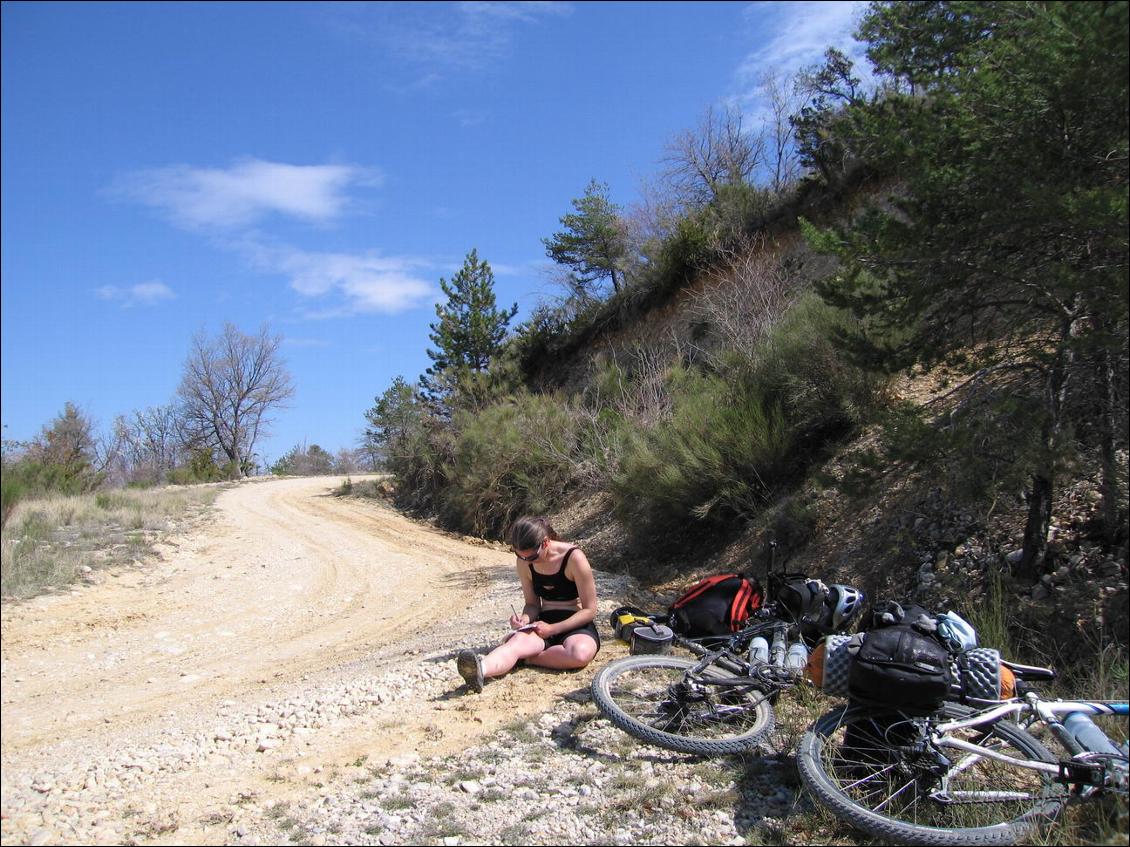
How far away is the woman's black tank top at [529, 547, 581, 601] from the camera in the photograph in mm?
5781

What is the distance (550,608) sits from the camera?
19.3 feet

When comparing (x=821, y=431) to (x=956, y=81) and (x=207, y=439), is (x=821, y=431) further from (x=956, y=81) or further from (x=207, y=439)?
(x=207, y=439)

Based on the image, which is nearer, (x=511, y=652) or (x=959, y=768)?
(x=959, y=768)

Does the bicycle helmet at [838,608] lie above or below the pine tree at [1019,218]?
below

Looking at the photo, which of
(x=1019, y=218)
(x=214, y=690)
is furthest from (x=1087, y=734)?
(x=214, y=690)

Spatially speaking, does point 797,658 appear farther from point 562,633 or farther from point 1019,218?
point 1019,218

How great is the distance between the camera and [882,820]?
10.4 feet

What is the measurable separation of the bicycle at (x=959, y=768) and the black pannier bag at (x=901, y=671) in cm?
11

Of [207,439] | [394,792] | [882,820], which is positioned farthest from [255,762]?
[207,439]

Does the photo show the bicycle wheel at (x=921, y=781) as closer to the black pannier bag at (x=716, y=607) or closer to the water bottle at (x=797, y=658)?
the water bottle at (x=797, y=658)

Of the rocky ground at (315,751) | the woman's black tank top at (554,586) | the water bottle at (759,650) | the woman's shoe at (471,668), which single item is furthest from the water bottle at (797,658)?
the woman's shoe at (471,668)

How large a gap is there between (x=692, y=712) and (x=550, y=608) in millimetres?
1698

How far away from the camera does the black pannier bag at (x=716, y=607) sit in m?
5.56

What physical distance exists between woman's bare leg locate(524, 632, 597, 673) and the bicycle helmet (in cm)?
160
